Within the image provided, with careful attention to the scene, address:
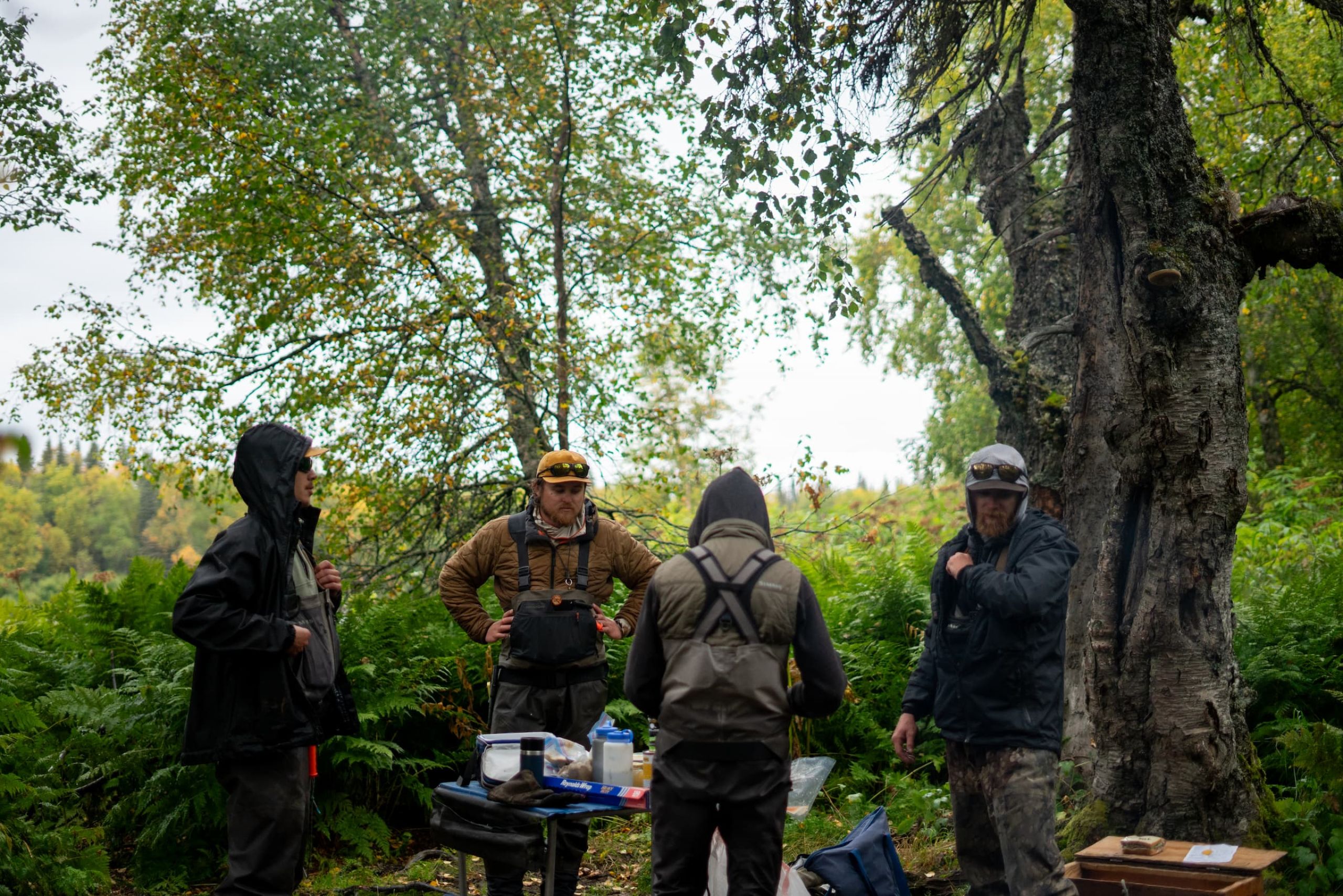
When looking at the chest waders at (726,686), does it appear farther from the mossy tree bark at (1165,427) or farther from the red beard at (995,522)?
the mossy tree bark at (1165,427)

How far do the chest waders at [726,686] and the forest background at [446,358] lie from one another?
285 cm

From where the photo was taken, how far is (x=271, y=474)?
4.47m

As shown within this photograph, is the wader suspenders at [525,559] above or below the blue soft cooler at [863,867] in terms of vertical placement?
above

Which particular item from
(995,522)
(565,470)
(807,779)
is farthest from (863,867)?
(565,470)

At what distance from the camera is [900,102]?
770 cm

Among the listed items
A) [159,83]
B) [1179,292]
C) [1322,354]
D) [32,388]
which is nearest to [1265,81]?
[1322,354]

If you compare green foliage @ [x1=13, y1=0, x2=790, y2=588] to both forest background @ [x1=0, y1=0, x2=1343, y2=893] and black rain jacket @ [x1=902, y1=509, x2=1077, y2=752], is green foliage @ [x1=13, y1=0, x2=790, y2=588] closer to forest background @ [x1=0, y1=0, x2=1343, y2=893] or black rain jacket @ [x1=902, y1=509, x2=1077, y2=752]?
forest background @ [x1=0, y1=0, x2=1343, y2=893]

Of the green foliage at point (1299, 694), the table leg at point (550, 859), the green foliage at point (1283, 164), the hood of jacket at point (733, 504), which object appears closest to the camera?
the hood of jacket at point (733, 504)

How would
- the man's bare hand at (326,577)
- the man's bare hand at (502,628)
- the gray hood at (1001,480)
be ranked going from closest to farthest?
the gray hood at (1001,480) → the man's bare hand at (326,577) → the man's bare hand at (502,628)

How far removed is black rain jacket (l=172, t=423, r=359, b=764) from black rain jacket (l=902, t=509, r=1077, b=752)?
2.68 meters

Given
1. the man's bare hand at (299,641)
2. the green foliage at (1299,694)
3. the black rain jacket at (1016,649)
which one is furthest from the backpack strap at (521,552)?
the green foliage at (1299,694)

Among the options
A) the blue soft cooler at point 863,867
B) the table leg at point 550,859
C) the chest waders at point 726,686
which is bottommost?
the blue soft cooler at point 863,867

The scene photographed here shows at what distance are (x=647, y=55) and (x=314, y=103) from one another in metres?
4.33

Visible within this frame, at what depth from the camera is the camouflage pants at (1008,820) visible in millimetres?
4234
